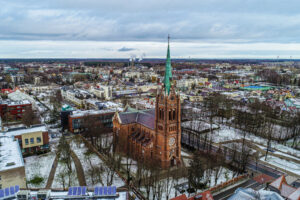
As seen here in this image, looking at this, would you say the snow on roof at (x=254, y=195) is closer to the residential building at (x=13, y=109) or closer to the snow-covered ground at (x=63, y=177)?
the snow-covered ground at (x=63, y=177)

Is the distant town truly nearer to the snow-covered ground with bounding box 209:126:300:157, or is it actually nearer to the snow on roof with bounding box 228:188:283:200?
the snow on roof with bounding box 228:188:283:200

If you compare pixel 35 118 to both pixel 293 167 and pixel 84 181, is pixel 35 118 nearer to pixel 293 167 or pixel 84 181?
pixel 84 181

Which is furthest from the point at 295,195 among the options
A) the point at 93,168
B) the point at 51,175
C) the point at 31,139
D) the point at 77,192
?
the point at 31,139

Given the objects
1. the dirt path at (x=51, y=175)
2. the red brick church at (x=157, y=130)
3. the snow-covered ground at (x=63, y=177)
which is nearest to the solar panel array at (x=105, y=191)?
the snow-covered ground at (x=63, y=177)

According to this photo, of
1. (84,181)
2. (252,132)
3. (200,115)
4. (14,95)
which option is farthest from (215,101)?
(14,95)

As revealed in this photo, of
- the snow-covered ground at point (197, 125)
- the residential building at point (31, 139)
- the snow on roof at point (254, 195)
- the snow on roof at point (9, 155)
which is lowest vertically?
the snow-covered ground at point (197, 125)

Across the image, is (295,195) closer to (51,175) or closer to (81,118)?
(51,175)

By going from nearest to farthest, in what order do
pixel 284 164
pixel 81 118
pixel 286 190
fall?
1. pixel 286 190
2. pixel 284 164
3. pixel 81 118
